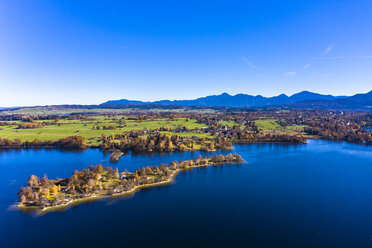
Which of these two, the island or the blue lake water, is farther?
the island

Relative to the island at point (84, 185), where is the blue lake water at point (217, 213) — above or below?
below

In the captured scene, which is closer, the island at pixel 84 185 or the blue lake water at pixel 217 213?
the blue lake water at pixel 217 213

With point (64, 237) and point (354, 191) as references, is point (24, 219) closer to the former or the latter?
point (64, 237)

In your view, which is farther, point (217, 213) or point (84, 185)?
point (84, 185)

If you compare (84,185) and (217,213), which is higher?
(84,185)

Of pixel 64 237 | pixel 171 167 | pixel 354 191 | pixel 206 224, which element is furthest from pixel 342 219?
pixel 64 237
